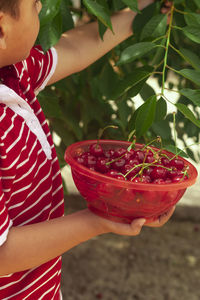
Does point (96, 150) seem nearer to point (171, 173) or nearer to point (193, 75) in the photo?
point (171, 173)

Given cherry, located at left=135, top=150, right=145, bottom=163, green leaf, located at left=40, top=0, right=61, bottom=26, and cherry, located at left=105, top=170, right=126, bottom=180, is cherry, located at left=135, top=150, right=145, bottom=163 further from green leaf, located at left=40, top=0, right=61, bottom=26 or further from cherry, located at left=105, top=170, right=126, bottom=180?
green leaf, located at left=40, top=0, right=61, bottom=26

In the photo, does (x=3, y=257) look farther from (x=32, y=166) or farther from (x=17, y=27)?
(x=17, y=27)

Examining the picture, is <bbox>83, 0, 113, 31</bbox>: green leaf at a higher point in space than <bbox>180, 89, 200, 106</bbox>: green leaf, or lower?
higher

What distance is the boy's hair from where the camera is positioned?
0.88 metres

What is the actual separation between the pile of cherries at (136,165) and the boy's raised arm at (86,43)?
0.38 meters

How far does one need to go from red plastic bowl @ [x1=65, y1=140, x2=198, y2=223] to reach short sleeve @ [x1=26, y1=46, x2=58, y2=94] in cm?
34

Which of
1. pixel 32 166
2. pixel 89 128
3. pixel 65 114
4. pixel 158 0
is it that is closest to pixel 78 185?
pixel 32 166

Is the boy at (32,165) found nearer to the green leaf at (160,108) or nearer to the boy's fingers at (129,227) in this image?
the boy's fingers at (129,227)

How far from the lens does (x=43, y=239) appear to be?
95 centimetres

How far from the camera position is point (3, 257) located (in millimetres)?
927

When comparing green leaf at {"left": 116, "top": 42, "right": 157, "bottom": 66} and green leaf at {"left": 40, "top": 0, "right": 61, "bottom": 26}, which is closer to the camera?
green leaf at {"left": 40, "top": 0, "right": 61, "bottom": 26}

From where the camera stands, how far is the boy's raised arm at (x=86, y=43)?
1299 millimetres

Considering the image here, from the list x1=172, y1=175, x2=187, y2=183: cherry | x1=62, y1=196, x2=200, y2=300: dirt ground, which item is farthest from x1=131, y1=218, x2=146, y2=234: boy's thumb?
x1=62, y1=196, x2=200, y2=300: dirt ground

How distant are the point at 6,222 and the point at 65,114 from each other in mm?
1051
